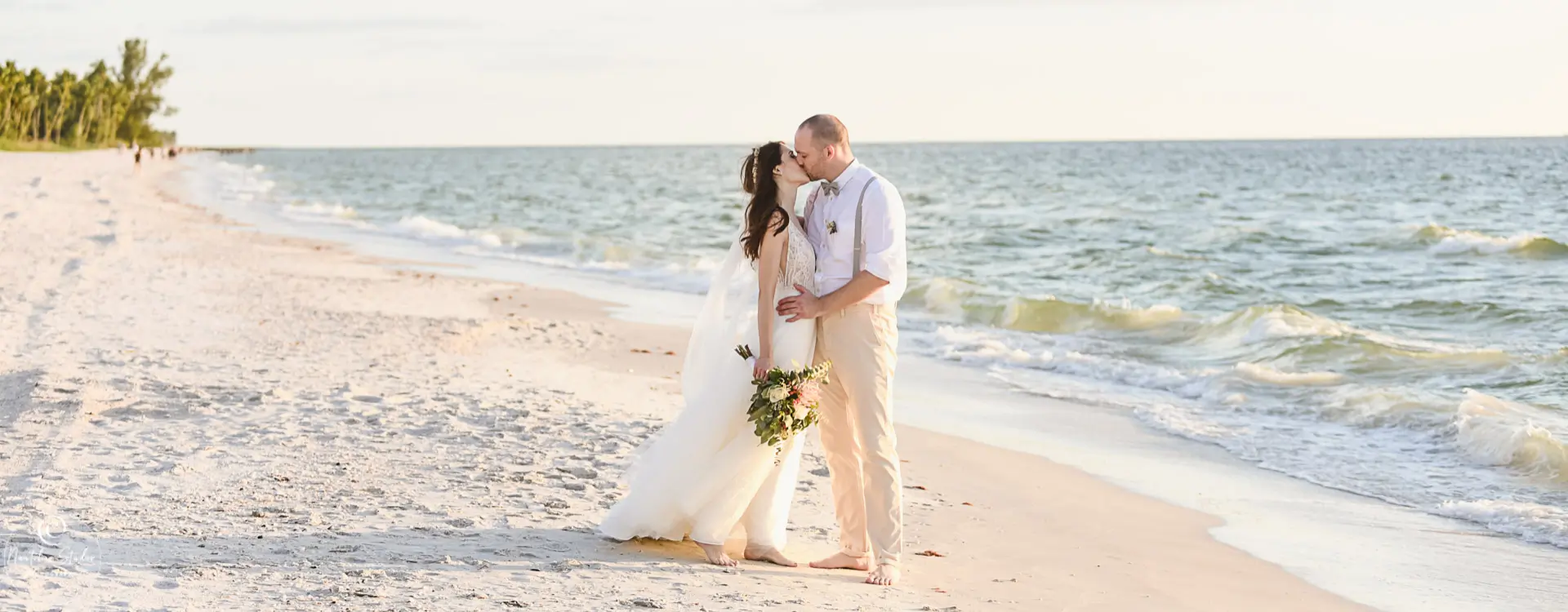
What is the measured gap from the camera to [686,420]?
5.30m

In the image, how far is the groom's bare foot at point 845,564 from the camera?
17.8ft

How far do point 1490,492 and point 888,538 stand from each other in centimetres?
433

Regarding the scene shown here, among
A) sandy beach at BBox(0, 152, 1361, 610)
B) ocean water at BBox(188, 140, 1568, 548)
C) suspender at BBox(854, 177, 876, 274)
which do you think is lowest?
sandy beach at BBox(0, 152, 1361, 610)

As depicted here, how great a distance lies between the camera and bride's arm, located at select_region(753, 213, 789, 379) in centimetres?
504

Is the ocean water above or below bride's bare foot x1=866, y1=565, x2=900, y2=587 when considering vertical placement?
above

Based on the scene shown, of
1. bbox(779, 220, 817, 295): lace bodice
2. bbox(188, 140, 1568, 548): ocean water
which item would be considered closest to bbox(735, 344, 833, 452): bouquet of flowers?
bbox(779, 220, 817, 295): lace bodice

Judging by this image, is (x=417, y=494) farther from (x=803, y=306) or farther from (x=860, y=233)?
(x=860, y=233)

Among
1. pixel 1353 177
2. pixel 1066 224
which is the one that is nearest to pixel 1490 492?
pixel 1066 224

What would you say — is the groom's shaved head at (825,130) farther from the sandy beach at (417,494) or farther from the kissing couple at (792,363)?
the sandy beach at (417,494)

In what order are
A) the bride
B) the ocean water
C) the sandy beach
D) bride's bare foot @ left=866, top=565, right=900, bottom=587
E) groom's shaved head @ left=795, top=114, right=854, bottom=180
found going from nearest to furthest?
the sandy beach → groom's shaved head @ left=795, top=114, right=854, bottom=180 → the bride → bride's bare foot @ left=866, top=565, right=900, bottom=587 → the ocean water

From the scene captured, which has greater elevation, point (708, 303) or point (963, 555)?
point (708, 303)

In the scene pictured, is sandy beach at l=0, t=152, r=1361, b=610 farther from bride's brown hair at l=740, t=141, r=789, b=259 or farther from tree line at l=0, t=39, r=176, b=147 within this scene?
tree line at l=0, t=39, r=176, b=147

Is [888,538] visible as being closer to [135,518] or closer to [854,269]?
[854,269]

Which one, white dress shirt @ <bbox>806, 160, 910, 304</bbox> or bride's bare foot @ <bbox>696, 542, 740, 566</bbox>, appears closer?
white dress shirt @ <bbox>806, 160, 910, 304</bbox>
